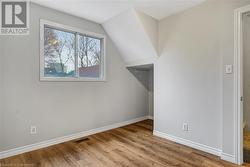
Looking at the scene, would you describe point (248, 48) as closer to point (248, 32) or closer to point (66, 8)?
point (248, 32)

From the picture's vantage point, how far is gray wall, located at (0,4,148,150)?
220 centimetres

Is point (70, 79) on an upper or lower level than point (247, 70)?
lower

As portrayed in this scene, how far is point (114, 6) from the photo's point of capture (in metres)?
2.51

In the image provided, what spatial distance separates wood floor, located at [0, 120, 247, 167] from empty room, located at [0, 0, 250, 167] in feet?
0.05

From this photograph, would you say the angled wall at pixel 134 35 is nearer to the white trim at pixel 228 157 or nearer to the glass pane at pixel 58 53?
the glass pane at pixel 58 53

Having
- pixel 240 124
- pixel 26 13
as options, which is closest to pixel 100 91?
pixel 26 13

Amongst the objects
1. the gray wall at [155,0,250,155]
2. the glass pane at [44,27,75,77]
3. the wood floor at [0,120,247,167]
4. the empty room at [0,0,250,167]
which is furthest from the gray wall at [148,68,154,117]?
the glass pane at [44,27,75,77]

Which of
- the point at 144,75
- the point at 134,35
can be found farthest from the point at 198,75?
the point at 144,75

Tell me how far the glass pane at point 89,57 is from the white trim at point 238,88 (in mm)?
2564

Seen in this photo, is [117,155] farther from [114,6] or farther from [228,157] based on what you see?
[114,6]

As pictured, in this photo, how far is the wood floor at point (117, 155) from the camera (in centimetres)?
198

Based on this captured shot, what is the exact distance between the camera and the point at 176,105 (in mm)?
2727

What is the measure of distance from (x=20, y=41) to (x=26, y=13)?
489 mm

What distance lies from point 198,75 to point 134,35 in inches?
57.0
